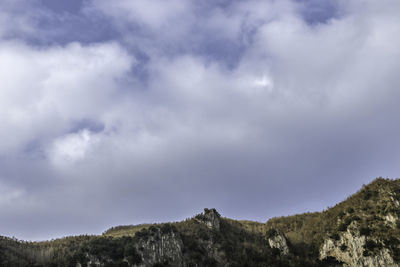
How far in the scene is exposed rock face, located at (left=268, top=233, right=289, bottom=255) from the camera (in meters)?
59.1

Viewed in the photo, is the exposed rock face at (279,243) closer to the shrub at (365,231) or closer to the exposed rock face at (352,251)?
the exposed rock face at (352,251)

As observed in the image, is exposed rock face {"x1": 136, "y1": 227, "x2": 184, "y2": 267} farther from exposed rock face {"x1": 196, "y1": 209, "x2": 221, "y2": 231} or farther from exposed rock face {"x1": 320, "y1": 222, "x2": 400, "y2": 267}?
exposed rock face {"x1": 320, "y1": 222, "x2": 400, "y2": 267}

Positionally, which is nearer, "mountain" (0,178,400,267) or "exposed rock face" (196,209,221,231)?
"mountain" (0,178,400,267)

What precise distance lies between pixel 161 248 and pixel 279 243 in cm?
2049

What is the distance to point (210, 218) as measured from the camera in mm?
65438

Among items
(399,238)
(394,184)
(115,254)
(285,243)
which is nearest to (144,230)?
(115,254)

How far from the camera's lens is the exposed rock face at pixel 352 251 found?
161ft

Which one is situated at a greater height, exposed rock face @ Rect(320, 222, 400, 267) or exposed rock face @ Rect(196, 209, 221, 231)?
exposed rock face @ Rect(196, 209, 221, 231)

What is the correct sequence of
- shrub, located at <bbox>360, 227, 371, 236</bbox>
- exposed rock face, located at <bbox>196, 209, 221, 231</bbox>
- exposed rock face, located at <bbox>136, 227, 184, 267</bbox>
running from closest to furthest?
shrub, located at <bbox>360, 227, 371, 236</bbox>, exposed rock face, located at <bbox>136, 227, 184, 267</bbox>, exposed rock face, located at <bbox>196, 209, 221, 231</bbox>

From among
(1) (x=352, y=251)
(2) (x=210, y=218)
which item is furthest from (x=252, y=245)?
(1) (x=352, y=251)

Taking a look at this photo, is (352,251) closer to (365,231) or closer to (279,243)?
(365,231)

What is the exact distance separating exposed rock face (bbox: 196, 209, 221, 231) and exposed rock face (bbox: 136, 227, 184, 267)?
822 cm

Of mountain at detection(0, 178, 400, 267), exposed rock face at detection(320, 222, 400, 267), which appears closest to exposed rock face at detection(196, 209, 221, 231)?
mountain at detection(0, 178, 400, 267)

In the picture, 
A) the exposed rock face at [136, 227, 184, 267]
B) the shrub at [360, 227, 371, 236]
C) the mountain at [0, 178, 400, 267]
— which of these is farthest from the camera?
the exposed rock face at [136, 227, 184, 267]
